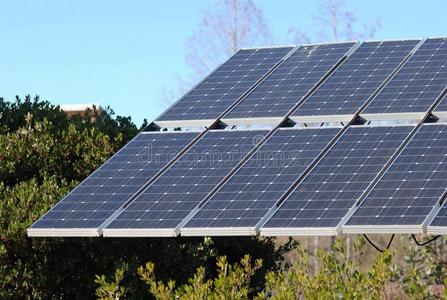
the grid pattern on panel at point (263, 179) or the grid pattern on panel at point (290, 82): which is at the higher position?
the grid pattern on panel at point (290, 82)

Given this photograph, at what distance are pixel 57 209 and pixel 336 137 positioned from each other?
4195mm

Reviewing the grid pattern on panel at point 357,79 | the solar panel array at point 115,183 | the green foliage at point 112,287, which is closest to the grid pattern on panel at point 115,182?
the solar panel array at point 115,183

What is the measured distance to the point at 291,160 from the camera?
13.8 metres

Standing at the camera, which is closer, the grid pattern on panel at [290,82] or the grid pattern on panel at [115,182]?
the grid pattern on panel at [115,182]

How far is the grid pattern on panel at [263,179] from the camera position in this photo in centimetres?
1246

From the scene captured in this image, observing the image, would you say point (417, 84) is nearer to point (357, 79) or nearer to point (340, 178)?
point (357, 79)

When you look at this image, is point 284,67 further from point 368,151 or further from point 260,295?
point 260,295

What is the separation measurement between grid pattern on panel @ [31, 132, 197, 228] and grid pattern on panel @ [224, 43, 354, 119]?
A: 117 centimetres

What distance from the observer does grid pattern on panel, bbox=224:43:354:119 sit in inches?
614

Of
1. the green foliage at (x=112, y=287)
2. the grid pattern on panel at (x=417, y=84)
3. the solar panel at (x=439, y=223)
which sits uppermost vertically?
the grid pattern on panel at (x=417, y=84)

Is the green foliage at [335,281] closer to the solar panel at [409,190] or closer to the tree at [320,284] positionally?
the tree at [320,284]

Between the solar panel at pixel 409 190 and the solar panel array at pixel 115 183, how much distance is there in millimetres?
3463

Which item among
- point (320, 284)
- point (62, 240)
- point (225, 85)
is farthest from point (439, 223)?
point (225, 85)

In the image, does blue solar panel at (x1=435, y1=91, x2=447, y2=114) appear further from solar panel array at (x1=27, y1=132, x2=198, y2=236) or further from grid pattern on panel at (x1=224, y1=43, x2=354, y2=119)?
solar panel array at (x1=27, y1=132, x2=198, y2=236)
